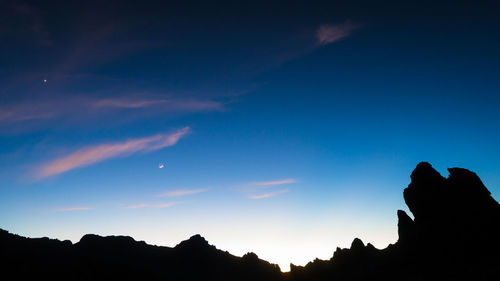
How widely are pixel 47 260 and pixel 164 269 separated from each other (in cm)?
4365

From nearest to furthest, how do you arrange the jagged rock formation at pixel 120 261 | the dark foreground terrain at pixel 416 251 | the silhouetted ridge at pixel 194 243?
the dark foreground terrain at pixel 416 251, the jagged rock formation at pixel 120 261, the silhouetted ridge at pixel 194 243

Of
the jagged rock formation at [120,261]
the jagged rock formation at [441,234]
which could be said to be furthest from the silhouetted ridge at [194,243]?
the jagged rock formation at [441,234]

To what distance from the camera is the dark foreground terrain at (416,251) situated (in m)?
59.0

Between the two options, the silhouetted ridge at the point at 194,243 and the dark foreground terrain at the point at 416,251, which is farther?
the silhouetted ridge at the point at 194,243

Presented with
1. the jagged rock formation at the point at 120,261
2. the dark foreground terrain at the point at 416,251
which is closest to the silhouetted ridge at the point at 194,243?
the jagged rock formation at the point at 120,261

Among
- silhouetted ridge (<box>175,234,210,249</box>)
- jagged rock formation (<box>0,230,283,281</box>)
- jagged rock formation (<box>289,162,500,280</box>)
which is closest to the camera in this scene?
jagged rock formation (<box>289,162,500,280</box>)

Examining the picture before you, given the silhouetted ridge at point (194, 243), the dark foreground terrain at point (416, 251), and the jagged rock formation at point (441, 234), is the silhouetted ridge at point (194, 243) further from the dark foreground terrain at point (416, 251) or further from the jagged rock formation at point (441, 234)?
the jagged rock formation at point (441, 234)

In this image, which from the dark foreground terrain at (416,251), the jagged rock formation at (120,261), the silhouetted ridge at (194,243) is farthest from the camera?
the silhouetted ridge at (194,243)

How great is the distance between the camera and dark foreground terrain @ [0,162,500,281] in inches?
2322

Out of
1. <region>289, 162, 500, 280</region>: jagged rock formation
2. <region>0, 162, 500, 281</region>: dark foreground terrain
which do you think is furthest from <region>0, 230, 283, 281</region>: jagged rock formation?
<region>289, 162, 500, 280</region>: jagged rock formation

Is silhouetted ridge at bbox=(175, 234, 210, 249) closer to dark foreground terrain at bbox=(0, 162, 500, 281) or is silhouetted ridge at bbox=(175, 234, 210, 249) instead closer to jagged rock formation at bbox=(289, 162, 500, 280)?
dark foreground terrain at bbox=(0, 162, 500, 281)

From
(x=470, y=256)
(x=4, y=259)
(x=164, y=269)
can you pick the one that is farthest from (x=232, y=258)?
(x=470, y=256)

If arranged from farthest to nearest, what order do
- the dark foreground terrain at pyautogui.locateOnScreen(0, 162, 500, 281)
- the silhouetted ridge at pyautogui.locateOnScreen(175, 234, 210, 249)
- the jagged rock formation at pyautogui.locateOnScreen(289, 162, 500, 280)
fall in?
the silhouetted ridge at pyautogui.locateOnScreen(175, 234, 210, 249) → the dark foreground terrain at pyautogui.locateOnScreen(0, 162, 500, 281) → the jagged rock formation at pyautogui.locateOnScreen(289, 162, 500, 280)

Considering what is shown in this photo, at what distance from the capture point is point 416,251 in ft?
231
